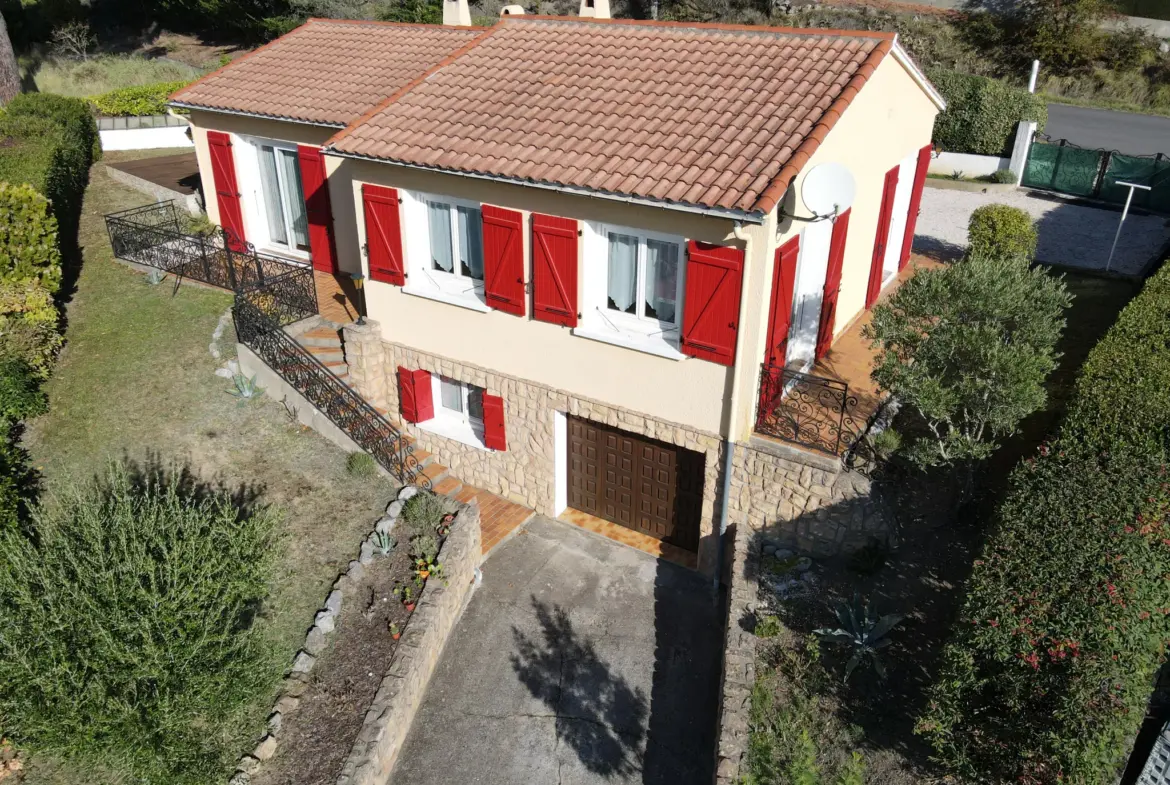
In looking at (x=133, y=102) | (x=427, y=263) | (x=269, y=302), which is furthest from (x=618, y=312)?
(x=133, y=102)

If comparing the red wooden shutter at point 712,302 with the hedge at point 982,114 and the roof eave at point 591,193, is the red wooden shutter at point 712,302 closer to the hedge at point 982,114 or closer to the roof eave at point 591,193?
the roof eave at point 591,193

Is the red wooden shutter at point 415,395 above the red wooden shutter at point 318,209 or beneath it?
beneath

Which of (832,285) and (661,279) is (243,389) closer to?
(661,279)

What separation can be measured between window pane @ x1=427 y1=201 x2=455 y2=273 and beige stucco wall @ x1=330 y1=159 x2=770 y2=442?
1.01ft

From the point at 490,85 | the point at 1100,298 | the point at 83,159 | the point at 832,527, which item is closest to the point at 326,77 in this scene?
the point at 490,85

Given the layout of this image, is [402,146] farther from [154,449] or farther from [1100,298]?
[1100,298]

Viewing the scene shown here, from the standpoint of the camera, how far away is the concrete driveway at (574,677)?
33.0ft

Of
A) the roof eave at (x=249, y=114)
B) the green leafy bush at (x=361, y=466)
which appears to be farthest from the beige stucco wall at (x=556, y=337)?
the roof eave at (x=249, y=114)

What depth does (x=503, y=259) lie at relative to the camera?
1221cm

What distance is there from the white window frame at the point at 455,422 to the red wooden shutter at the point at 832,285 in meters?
6.05

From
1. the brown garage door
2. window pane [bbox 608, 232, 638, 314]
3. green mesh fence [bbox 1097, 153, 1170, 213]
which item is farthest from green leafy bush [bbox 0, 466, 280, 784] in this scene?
green mesh fence [bbox 1097, 153, 1170, 213]

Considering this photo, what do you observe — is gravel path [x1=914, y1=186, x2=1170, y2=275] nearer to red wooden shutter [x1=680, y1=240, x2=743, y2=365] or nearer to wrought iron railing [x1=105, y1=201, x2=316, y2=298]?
red wooden shutter [x1=680, y1=240, x2=743, y2=365]

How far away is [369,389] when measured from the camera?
574 inches

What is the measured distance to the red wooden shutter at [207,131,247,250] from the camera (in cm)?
1708
